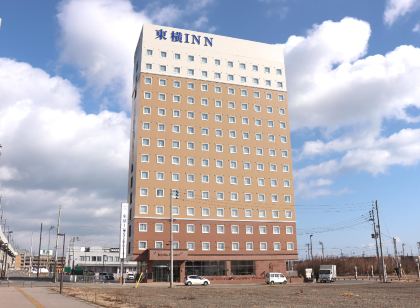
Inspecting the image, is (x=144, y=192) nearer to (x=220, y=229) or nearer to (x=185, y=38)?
(x=220, y=229)

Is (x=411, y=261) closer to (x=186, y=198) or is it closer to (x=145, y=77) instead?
(x=186, y=198)

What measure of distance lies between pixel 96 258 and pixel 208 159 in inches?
3906

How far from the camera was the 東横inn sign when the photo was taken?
98.3 m

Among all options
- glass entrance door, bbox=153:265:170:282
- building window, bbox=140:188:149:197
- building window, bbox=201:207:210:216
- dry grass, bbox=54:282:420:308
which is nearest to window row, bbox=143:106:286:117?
building window, bbox=140:188:149:197

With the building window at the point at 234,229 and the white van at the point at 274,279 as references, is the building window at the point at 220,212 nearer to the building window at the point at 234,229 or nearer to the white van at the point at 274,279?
the building window at the point at 234,229

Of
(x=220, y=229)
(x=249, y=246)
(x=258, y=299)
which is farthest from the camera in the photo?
(x=249, y=246)

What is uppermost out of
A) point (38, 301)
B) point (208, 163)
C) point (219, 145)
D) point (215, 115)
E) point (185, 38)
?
point (185, 38)

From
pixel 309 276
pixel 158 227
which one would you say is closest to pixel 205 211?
pixel 158 227

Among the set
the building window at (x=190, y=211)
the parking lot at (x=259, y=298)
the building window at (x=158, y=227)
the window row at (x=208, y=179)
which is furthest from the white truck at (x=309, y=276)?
the parking lot at (x=259, y=298)

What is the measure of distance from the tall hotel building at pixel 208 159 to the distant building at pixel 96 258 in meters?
78.1

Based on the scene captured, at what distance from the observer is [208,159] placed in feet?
308

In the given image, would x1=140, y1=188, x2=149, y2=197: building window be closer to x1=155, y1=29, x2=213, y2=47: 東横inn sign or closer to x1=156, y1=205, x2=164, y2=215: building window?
x1=156, y1=205, x2=164, y2=215: building window

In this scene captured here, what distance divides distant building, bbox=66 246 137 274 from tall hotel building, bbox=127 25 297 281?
78.1m

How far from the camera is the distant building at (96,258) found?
162250 millimetres
